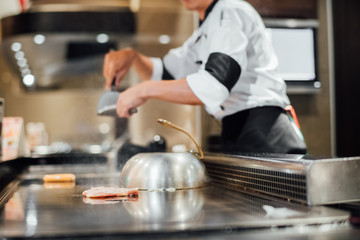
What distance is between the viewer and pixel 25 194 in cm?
128

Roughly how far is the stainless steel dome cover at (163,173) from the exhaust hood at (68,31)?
212cm

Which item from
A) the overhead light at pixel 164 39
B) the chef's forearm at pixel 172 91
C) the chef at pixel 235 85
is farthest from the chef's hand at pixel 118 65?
the overhead light at pixel 164 39

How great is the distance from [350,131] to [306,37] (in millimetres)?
814

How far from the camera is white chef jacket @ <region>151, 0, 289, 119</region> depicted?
1472 millimetres

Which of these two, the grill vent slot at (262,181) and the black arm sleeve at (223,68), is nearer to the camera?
the grill vent slot at (262,181)

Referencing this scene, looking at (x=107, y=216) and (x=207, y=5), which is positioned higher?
(x=207, y=5)

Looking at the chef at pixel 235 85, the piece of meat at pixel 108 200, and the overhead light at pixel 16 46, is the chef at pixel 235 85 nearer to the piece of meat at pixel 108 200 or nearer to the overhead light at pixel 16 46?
the piece of meat at pixel 108 200

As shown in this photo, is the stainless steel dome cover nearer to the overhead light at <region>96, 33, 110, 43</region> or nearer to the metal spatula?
the metal spatula

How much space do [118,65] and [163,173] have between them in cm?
85

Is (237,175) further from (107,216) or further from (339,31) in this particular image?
(339,31)

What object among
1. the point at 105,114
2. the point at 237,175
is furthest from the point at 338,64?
the point at 237,175

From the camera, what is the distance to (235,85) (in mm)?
1713

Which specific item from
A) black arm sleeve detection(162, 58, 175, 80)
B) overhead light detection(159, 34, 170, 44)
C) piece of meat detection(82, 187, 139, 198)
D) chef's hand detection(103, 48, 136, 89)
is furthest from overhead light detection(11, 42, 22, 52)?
piece of meat detection(82, 187, 139, 198)

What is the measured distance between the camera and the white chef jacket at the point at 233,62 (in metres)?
1.47
